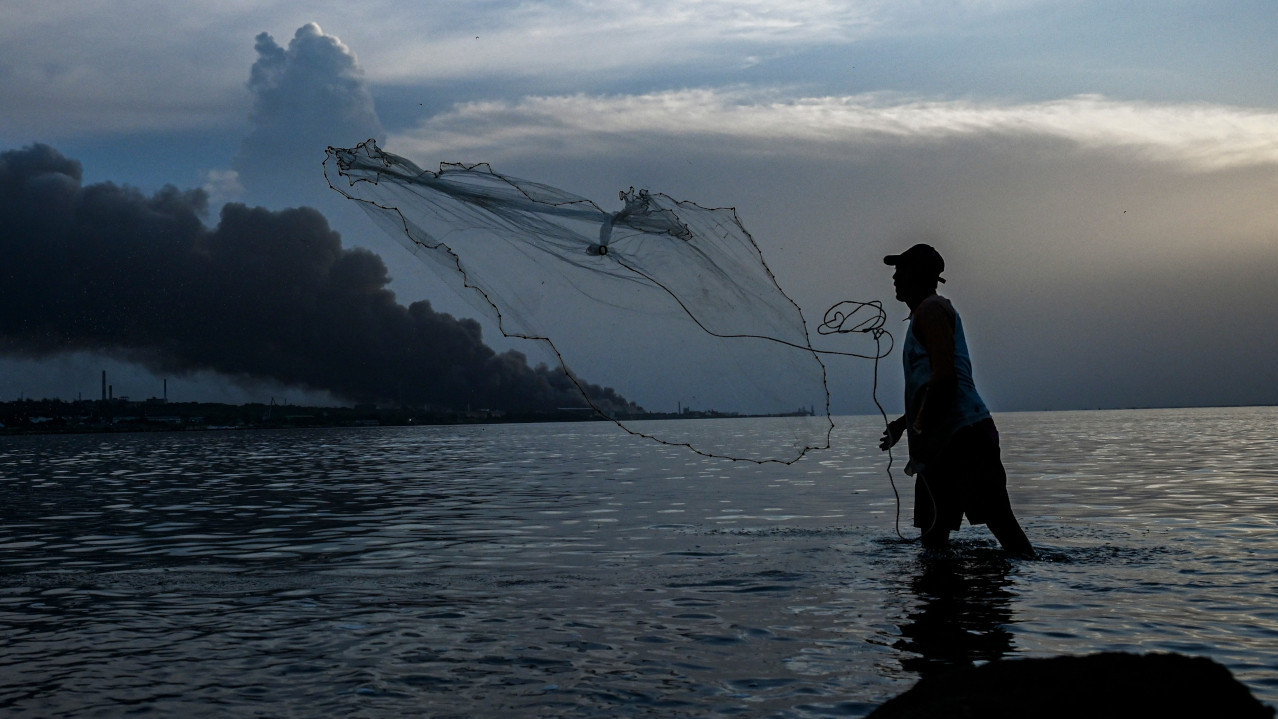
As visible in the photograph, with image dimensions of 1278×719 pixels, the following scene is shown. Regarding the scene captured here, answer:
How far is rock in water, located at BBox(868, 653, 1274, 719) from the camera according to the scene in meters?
3.10

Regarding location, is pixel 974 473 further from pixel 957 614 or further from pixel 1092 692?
pixel 1092 692

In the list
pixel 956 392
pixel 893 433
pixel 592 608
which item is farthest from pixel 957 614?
pixel 592 608

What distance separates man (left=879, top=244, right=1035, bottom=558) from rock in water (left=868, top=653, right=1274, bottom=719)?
15.3 feet

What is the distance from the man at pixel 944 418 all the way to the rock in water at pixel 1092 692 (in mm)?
4663

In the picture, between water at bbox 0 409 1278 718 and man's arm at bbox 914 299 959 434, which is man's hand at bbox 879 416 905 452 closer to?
man's arm at bbox 914 299 959 434

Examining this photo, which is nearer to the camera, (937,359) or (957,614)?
(957,614)

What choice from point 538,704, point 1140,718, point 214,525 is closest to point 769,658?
point 538,704

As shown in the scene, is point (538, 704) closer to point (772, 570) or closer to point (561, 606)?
point (561, 606)

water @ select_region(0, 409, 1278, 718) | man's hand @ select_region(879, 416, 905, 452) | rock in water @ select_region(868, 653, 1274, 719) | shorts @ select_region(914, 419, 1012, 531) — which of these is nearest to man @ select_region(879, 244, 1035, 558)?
shorts @ select_region(914, 419, 1012, 531)

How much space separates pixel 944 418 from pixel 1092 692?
5136mm

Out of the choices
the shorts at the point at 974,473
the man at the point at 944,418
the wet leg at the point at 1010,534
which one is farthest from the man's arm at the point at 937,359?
the wet leg at the point at 1010,534

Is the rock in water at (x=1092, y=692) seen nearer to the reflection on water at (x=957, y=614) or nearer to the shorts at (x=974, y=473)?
the reflection on water at (x=957, y=614)

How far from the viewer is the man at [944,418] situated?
316 inches

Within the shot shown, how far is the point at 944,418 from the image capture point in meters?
8.19
